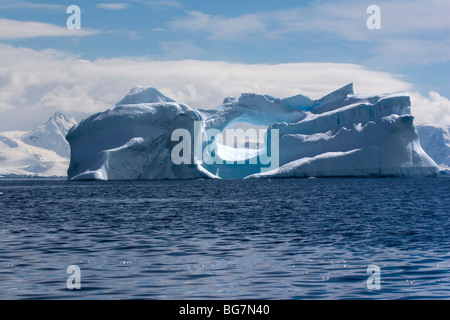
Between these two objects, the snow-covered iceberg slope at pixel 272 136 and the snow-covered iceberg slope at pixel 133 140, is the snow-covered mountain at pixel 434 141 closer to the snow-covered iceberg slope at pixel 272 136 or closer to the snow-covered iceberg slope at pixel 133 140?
the snow-covered iceberg slope at pixel 272 136

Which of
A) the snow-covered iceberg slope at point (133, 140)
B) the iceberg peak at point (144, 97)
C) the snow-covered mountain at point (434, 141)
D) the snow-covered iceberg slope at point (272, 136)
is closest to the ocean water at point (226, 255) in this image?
the snow-covered iceberg slope at point (133, 140)

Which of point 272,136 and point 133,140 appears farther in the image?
point 272,136

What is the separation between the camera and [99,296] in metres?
9.62

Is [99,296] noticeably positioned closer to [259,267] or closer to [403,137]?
[259,267]

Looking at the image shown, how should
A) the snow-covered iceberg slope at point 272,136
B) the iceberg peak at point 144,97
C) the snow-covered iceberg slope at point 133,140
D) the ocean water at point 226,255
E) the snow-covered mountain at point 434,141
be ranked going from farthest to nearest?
the snow-covered mountain at point 434,141
the iceberg peak at point 144,97
the snow-covered iceberg slope at point 272,136
the snow-covered iceberg slope at point 133,140
the ocean water at point 226,255

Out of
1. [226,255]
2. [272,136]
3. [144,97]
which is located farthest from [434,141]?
[226,255]

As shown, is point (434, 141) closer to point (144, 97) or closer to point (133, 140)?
point (144, 97)

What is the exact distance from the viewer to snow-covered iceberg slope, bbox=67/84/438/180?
63.9m

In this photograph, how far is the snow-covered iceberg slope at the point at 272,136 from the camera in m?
63.9

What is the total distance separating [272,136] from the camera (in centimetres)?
7244

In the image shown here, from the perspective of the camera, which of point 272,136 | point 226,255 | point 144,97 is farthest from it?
point 144,97

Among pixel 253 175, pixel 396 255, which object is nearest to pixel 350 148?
pixel 253 175
